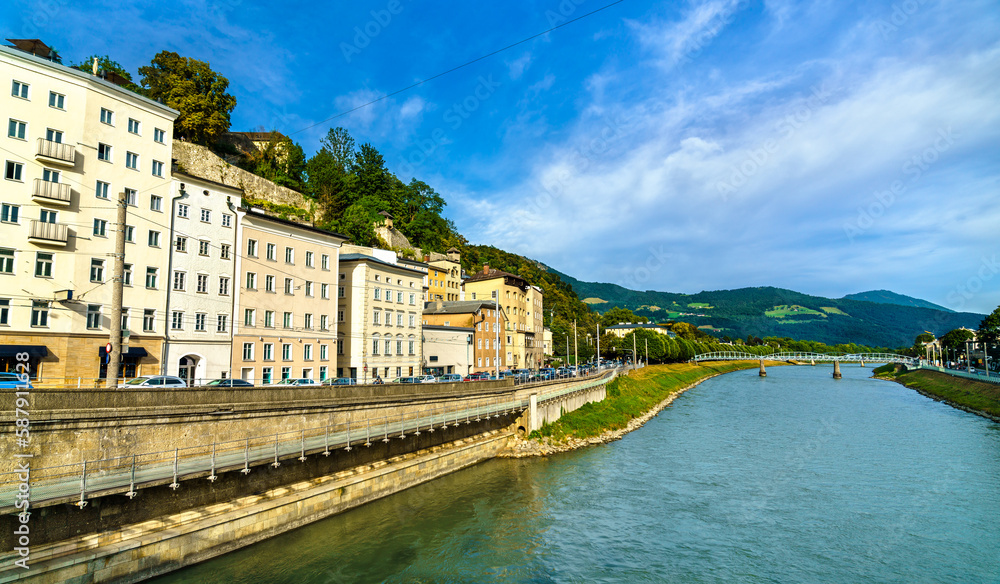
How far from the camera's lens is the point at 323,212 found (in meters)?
85.5

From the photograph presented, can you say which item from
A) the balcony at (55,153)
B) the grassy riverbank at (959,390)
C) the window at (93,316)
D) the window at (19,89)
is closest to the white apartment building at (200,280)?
the window at (93,316)

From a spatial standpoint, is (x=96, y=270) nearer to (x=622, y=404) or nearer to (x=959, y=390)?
(x=622, y=404)

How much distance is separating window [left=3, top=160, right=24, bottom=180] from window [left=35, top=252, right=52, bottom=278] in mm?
4747

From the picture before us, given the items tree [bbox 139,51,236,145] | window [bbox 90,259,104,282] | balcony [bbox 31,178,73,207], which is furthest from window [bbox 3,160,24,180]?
tree [bbox 139,51,236,145]

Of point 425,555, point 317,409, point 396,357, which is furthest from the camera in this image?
point 396,357

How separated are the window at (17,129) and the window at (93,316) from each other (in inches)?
431

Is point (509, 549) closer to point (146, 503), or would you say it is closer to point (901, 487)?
point (146, 503)

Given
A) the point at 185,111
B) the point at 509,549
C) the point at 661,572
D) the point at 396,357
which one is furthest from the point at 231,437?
the point at 185,111

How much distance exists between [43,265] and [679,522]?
132 ft

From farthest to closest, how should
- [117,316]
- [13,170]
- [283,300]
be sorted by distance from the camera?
1. [283,300]
2. [13,170]
3. [117,316]

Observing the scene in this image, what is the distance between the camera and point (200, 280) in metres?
37.9

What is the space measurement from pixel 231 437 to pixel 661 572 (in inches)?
792

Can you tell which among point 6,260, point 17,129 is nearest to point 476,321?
point 6,260

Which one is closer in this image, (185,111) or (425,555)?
(425,555)
